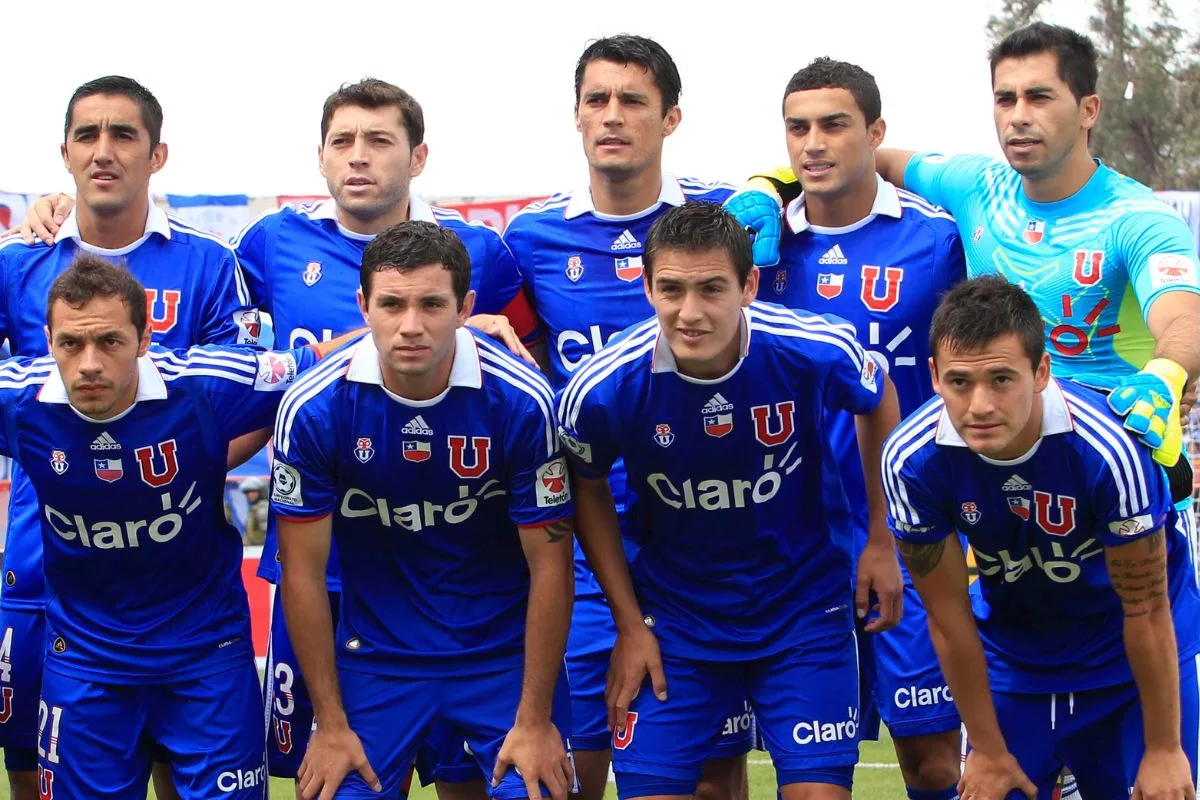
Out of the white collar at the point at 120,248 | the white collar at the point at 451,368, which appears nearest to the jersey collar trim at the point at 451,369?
the white collar at the point at 451,368

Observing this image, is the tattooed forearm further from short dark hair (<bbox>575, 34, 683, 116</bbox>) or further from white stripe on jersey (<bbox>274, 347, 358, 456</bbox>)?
short dark hair (<bbox>575, 34, 683, 116</bbox>)

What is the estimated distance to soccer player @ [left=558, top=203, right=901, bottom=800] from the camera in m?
4.62

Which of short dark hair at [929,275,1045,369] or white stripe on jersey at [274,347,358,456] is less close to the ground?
short dark hair at [929,275,1045,369]

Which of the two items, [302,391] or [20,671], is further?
[20,671]

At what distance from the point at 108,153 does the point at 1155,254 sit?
3.35 m

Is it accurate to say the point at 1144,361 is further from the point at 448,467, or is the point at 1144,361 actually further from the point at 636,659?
the point at 448,467

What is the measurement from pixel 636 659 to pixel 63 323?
6.45 ft

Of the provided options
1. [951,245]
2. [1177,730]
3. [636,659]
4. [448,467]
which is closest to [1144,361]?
[951,245]

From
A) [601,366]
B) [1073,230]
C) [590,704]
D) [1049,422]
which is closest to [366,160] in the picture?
[601,366]

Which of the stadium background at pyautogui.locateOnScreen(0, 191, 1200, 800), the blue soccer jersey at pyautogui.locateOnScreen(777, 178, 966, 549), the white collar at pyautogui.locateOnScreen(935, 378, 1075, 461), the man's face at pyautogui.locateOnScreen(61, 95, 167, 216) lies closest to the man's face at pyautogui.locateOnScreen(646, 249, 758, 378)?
the white collar at pyautogui.locateOnScreen(935, 378, 1075, 461)

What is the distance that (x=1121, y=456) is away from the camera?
4.25 meters

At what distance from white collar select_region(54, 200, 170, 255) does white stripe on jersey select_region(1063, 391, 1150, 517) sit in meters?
3.05

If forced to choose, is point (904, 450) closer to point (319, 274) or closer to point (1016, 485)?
point (1016, 485)

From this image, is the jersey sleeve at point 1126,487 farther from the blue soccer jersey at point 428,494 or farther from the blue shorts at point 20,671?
the blue shorts at point 20,671
